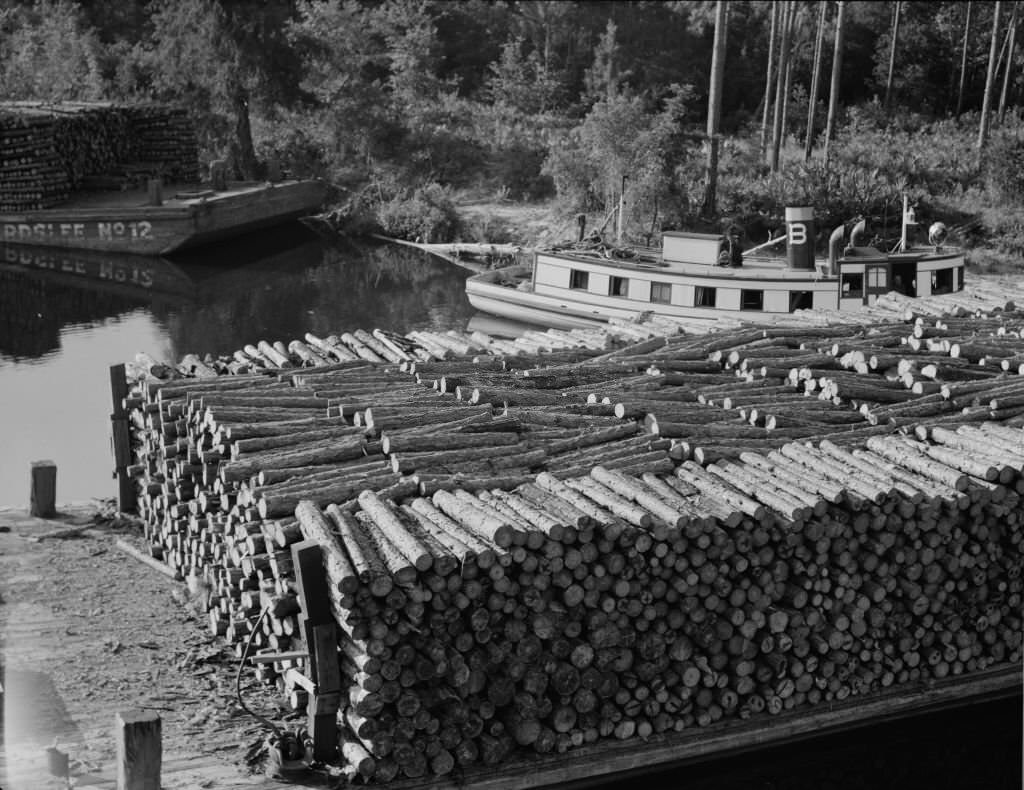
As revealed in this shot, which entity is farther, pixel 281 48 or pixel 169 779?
pixel 281 48

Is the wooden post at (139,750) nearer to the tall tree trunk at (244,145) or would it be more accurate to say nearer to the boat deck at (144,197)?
the boat deck at (144,197)

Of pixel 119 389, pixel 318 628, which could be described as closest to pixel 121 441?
pixel 119 389

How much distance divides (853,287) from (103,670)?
19515 mm

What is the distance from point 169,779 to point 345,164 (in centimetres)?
4053

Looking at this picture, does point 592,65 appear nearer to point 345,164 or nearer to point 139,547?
point 345,164

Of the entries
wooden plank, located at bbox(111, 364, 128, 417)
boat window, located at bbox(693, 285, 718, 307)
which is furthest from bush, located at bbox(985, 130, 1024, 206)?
wooden plank, located at bbox(111, 364, 128, 417)

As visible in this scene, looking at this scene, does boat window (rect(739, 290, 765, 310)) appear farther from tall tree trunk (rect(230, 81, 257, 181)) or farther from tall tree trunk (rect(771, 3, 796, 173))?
tall tree trunk (rect(230, 81, 257, 181))

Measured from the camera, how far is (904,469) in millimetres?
14727

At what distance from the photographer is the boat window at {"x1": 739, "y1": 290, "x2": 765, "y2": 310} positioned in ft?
98.4

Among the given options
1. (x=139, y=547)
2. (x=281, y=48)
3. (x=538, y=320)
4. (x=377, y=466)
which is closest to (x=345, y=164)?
(x=281, y=48)

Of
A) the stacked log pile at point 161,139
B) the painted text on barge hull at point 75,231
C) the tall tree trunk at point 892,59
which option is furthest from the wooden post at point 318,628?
the tall tree trunk at point 892,59

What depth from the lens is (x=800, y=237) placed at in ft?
101

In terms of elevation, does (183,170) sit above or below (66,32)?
below

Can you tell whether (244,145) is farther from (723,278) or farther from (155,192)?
(723,278)
